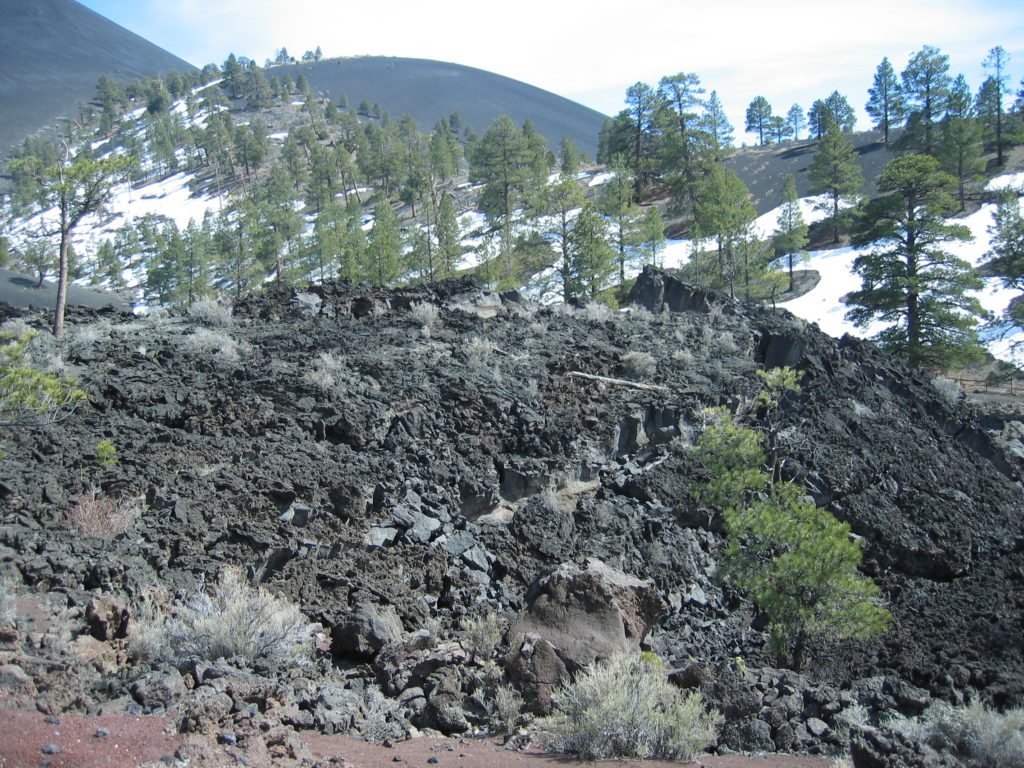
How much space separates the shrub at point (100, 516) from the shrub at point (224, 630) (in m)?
1.61

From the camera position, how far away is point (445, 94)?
142500 millimetres

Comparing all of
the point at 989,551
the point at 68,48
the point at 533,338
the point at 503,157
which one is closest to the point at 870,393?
the point at 989,551

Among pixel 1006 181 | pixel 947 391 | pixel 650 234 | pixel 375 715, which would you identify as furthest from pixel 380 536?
pixel 1006 181

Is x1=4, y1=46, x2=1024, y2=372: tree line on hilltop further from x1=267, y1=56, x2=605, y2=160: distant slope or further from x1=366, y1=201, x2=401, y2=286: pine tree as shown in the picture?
x1=267, y1=56, x2=605, y2=160: distant slope

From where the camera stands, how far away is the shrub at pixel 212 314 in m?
17.6

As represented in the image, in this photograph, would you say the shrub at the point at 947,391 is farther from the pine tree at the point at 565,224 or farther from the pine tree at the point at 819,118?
the pine tree at the point at 819,118

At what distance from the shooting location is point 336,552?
388 inches

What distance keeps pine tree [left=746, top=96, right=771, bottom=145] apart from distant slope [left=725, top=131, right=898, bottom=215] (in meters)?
4.76

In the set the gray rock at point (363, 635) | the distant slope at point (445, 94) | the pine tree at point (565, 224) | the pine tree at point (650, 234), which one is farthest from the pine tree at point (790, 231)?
the distant slope at point (445, 94)

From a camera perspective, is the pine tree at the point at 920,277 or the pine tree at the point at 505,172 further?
the pine tree at the point at 505,172

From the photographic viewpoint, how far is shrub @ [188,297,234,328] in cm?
1759

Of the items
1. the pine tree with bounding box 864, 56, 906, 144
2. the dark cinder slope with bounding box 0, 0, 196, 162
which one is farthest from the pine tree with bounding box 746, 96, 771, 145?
the dark cinder slope with bounding box 0, 0, 196, 162

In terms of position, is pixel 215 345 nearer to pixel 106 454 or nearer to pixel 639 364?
pixel 106 454

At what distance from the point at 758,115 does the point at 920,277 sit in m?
61.4
